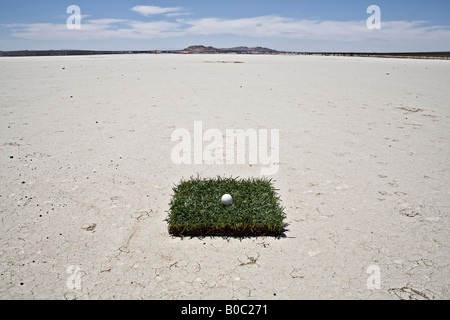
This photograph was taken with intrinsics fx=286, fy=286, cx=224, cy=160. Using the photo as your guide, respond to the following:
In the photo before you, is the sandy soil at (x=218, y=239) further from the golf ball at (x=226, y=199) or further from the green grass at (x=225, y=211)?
the golf ball at (x=226, y=199)

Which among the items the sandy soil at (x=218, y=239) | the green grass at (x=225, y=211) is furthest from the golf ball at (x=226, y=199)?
the sandy soil at (x=218, y=239)

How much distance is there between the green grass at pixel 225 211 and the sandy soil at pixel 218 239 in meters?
0.14

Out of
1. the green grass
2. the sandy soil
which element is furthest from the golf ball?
the sandy soil

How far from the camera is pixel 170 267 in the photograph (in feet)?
8.97

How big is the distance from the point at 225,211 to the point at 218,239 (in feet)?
1.20

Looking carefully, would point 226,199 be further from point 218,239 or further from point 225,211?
point 218,239

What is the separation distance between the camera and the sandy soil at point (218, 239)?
2.56 metres

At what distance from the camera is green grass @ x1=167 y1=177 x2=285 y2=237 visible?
126 inches

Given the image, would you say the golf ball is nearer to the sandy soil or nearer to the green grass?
the green grass

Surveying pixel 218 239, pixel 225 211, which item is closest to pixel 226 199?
pixel 225 211

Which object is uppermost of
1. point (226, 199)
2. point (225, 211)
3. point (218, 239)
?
point (226, 199)

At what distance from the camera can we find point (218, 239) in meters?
3.15

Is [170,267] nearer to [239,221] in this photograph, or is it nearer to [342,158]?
[239,221]
